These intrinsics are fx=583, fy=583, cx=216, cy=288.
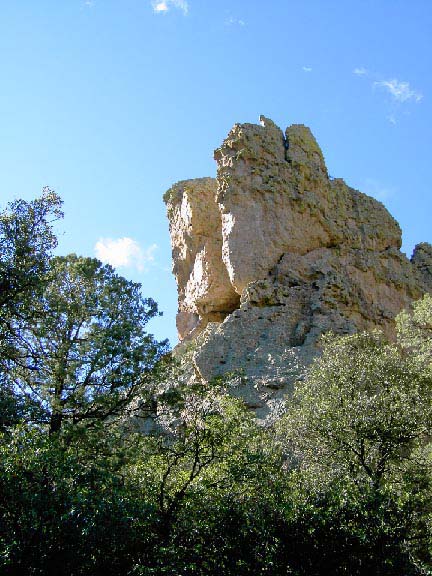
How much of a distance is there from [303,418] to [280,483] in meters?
4.82

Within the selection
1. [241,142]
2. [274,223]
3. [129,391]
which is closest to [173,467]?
[129,391]

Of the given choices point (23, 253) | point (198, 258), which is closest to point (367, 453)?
point (23, 253)

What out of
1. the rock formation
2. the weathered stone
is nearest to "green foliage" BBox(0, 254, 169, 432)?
the rock formation

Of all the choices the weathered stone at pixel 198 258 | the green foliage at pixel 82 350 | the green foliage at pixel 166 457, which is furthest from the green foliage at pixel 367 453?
the weathered stone at pixel 198 258

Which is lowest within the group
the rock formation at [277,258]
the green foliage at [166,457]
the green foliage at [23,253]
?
the green foliage at [166,457]

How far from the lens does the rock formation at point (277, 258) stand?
103 ft

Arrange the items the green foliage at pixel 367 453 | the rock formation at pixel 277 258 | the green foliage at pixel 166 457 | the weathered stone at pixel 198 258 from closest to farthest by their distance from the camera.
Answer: the green foliage at pixel 166 457 → the green foliage at pixel 367 453 → the rock formation at pixel 277 258 → the weathered stone at pixel 198 258

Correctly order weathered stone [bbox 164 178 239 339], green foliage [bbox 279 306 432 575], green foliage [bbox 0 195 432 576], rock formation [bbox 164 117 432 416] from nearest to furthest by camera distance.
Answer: green foliage [bbox 0 195 432 576]
green foliage [bbox 279 306 432 575]
rock formation [bbox 164 117 432 416]
weathered stone [bbox 164 178 239 339]

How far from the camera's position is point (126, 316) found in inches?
719

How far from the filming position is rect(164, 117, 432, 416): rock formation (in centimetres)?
3133

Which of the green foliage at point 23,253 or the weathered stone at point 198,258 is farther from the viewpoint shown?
the weathered stone at point 198,258

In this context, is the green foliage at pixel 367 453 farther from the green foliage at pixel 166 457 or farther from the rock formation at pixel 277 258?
the rock formation at pixel 277 258

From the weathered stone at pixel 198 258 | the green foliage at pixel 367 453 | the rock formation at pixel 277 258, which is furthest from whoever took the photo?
the weathered stone at pixel 198 258

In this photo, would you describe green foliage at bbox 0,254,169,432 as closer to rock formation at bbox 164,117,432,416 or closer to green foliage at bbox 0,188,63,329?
green foliage at bbox 0,188,63,329
